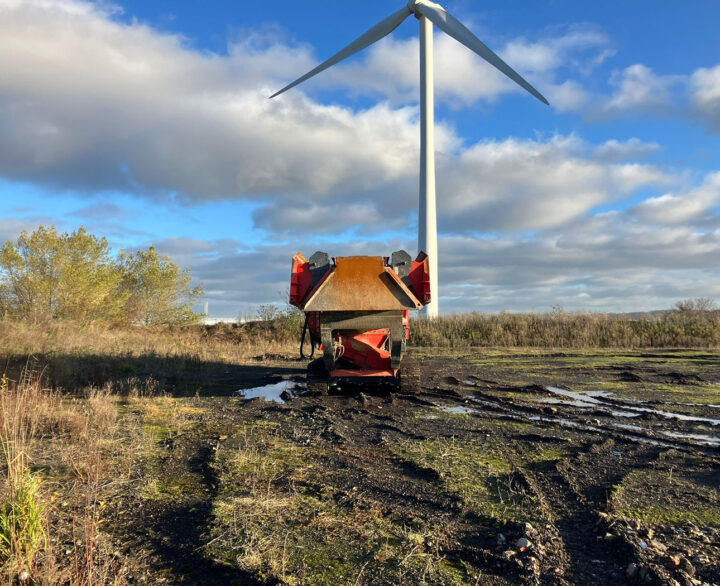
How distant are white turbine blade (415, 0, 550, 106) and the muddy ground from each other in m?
15.4

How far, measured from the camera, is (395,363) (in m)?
9.70

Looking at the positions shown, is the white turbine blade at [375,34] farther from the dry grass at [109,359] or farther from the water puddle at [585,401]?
the water puddle at [585,401]

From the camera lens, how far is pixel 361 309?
29.8 feet

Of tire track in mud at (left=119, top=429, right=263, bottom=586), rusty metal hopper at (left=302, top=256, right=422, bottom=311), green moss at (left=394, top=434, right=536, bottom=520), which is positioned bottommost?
tire track in mud at (left=119, top=429, right=263, bottom=586)

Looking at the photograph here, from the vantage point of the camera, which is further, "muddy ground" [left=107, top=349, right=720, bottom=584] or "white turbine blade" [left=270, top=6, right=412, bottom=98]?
"white turbine blade" [left=270, top=6, right=412, bottom=98]

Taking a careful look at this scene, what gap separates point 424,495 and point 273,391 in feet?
24.2

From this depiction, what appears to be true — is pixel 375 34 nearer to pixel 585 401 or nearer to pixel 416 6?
pixel 416 6

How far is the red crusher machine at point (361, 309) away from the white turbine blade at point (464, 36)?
13689 mm

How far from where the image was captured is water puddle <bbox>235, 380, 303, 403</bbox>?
413 inches

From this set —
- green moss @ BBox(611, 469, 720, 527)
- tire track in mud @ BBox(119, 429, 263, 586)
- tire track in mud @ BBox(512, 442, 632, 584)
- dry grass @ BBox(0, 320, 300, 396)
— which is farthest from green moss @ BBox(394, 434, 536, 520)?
dry grass @ BBox(0, 320, 300, 396)

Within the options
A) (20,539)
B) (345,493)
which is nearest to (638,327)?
(345,493)

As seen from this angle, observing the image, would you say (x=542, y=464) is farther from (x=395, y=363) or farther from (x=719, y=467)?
(x=395, y=363)

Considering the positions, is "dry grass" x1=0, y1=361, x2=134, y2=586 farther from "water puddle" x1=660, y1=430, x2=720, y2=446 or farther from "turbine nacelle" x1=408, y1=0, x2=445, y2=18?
"turbine nacelle" x1=408, y1=0, x2=445, y2=18

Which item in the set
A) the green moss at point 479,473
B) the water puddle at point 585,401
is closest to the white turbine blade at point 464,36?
the water puddle at point 585,401
